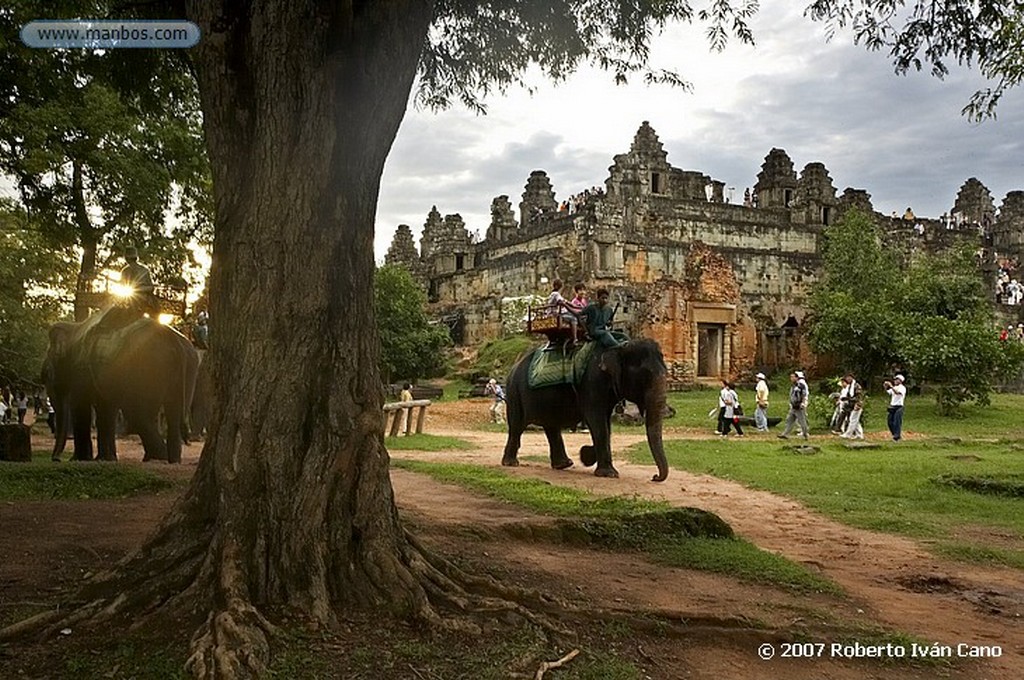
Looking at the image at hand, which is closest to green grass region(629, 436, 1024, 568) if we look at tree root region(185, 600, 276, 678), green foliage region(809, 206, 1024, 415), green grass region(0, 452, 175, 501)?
green foliage region(809, 206, 1024, 415)

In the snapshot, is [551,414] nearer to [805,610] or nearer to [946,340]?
[805,610]

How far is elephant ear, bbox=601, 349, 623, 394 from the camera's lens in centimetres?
1209

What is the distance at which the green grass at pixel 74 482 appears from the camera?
821cm

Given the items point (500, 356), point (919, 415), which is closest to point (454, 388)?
point (500, 356)

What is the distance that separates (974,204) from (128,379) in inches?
2074

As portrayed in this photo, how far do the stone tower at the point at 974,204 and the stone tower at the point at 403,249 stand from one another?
105 feet

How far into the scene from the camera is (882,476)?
40.8 feet

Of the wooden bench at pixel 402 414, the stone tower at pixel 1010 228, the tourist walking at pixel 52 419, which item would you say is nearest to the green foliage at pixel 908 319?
the wooden bench at pixel 402 414

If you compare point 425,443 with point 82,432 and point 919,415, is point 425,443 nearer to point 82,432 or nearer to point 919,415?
point 82,432

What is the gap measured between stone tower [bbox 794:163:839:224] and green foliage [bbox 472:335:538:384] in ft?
52.5

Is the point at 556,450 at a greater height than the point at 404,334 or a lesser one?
lesser

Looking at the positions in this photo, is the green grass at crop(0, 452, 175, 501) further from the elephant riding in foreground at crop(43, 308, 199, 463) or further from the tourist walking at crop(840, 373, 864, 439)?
the tourist walking at crop(840, 373, 864, 439)

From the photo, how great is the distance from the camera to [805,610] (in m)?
5.51

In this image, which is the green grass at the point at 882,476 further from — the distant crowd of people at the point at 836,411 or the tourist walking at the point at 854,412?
the tourist walking at the point at 854,412
